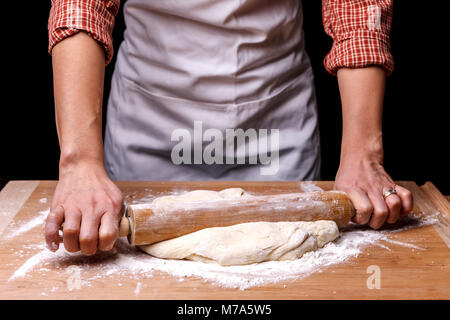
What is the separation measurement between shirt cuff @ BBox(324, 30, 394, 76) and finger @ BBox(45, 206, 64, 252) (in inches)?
40.5

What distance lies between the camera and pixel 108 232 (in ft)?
4.59

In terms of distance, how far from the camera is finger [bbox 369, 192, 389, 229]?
171 centimetres

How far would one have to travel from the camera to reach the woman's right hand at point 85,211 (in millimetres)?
1398

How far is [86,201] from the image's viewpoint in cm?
147

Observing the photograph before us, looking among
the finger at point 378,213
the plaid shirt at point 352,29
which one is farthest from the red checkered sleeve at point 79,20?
the finger at point 378,213

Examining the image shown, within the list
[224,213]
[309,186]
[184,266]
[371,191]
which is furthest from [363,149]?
[184,266]

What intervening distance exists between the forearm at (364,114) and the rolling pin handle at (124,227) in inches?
29.9

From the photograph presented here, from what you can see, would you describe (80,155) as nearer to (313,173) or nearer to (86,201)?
(86,201)

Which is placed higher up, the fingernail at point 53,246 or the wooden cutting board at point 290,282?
the fingernail at point 53,246

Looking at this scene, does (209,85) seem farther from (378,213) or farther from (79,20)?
(378,213)

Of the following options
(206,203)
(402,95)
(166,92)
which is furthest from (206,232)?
(402,95)

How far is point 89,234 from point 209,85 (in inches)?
33.8

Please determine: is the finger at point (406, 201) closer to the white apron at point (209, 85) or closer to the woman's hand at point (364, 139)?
the woman's hand at point (364, 139)

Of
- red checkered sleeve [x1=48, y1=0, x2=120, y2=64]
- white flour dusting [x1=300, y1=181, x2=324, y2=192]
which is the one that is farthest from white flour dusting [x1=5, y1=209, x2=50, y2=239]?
white flour dusting [x1=300, y1=181, x2=324, y2=192]
